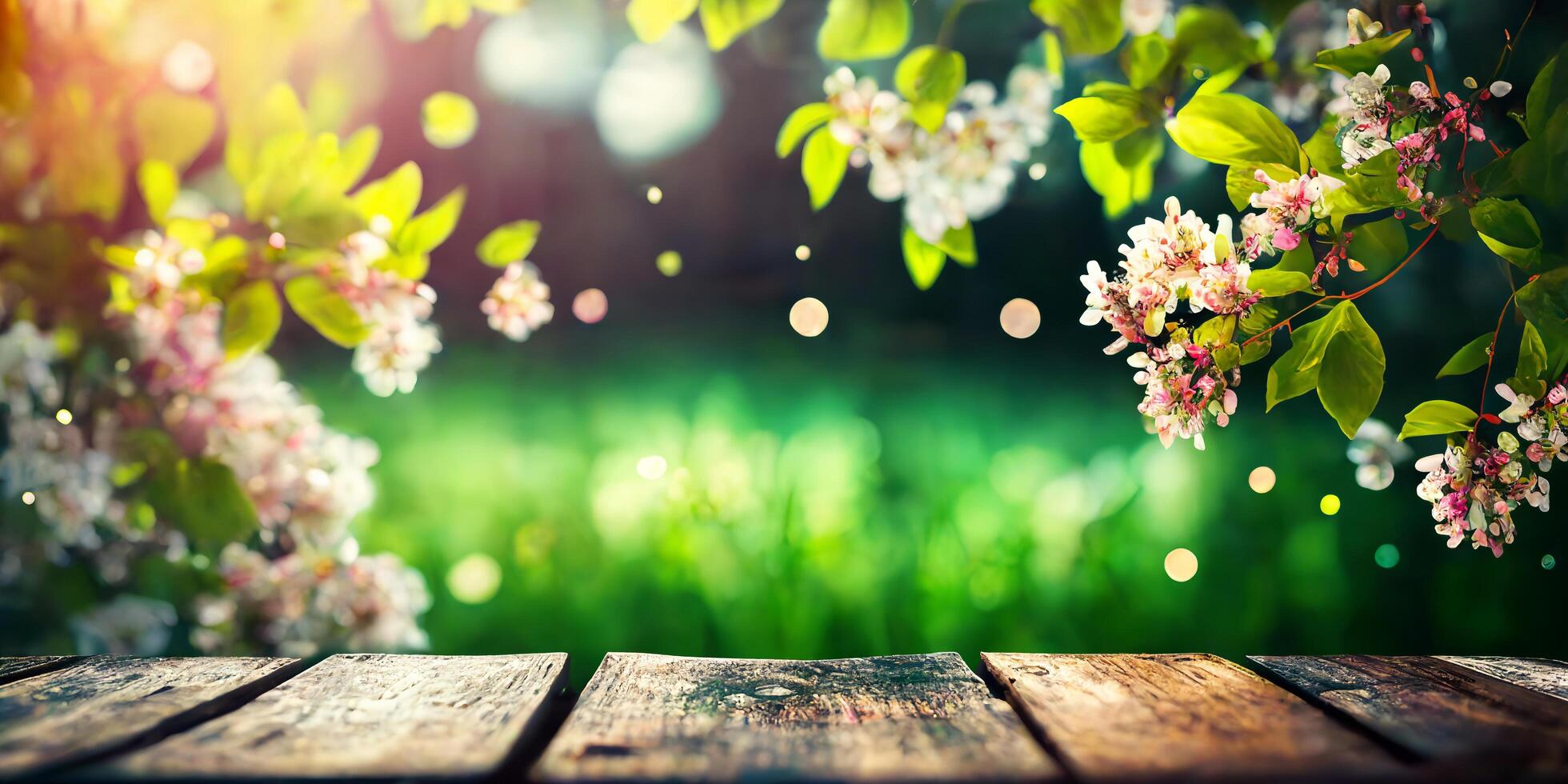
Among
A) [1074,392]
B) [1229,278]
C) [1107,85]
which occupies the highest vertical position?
[1107,85]

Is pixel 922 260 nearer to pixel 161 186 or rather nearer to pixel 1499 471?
pixel 1499 471

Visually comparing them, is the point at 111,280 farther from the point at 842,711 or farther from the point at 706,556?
the point at 842,711

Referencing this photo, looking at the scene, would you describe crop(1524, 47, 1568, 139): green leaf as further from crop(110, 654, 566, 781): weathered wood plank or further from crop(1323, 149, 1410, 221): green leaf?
crop(110, 654, 566, 781): weathered wood plank

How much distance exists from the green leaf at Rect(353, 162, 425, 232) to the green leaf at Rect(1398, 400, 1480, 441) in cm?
112

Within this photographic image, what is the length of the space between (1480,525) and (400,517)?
1.17 m

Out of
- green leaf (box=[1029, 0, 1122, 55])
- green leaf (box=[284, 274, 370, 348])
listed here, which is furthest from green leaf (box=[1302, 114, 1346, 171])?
green leaf (box=[284, 274, 370, 348])

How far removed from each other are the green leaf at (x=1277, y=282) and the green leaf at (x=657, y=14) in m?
0.67

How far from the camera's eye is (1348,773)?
58 centimetres

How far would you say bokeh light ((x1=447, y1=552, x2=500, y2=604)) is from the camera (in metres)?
0.99

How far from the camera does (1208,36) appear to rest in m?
0.96

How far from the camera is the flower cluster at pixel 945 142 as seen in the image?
3.20ft

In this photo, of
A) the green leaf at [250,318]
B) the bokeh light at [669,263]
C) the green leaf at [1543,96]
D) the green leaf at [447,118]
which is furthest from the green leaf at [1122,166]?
the green leaf at [250,318]

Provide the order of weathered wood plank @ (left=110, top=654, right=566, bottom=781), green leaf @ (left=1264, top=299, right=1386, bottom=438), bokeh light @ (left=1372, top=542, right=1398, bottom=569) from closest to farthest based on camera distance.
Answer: weathered wood plank @ (left=110, top=654, right=566, bottom=781), green leaf @ (left=1264, top=299, right=1386, bottom=438), bokeh light @ (left=1372, top=542, right=1398, bottom=569)

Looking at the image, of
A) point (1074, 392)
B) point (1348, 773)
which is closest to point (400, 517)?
point (1074, 392)
